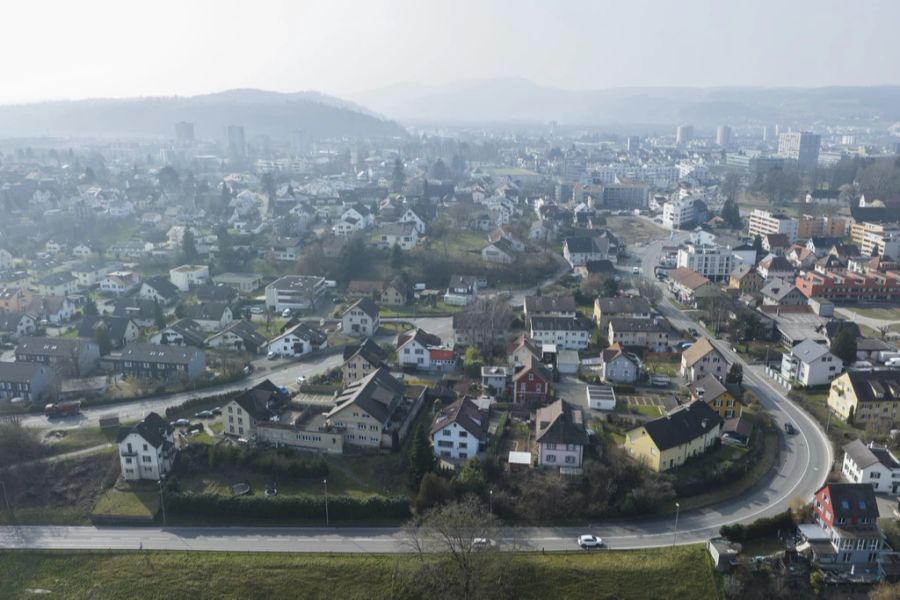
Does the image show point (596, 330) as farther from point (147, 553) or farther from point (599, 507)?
point (147, 553)

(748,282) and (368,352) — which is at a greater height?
(748,282)

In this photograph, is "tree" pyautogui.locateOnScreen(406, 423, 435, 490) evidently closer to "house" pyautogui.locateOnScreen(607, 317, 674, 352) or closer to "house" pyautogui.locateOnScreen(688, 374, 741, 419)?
"house" pyautogui.locateOnScreen(688, 374, 741, 419)

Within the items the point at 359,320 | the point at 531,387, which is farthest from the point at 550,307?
the point at 359,320

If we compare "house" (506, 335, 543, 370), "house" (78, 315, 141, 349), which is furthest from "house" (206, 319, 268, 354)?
"house" (506, 335, 543, 370)

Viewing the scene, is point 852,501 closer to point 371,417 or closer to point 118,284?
point 371,417

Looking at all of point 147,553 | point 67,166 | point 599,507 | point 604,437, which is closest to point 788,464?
point 604,437
